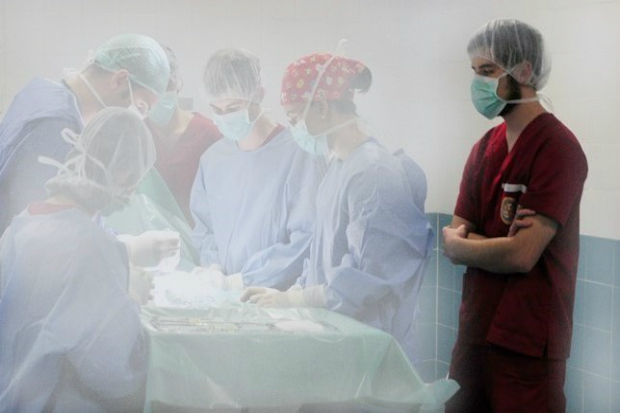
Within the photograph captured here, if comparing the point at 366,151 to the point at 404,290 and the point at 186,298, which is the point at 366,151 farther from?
the point at 186,298

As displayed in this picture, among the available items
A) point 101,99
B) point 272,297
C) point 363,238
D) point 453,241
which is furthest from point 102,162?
point 453,241

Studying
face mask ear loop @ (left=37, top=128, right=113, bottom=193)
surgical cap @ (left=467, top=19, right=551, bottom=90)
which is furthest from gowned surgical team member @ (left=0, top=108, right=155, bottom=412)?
surgical cap @ (left=467, top=19, right=551, bottom=90)

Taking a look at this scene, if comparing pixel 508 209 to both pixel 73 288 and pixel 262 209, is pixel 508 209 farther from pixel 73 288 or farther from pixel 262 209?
pixel 73 288

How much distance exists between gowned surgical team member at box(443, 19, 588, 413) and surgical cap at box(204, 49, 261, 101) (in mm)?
662


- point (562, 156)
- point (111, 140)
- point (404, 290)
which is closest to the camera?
point (111, 140)

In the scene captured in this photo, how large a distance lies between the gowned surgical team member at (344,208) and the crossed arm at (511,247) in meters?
0.20

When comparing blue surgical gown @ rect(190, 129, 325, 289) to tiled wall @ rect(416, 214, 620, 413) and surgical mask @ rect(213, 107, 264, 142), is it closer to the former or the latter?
surgical mask @ rect(213, 107, 264, 142)

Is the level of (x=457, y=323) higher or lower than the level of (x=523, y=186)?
lower

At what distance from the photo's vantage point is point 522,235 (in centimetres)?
286

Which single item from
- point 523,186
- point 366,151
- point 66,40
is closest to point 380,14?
point 366,151

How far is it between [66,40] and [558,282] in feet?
5.26

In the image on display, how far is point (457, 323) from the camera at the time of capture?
324 cm

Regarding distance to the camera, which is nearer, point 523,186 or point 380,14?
point 523,186

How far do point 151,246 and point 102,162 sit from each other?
0.35 meters
